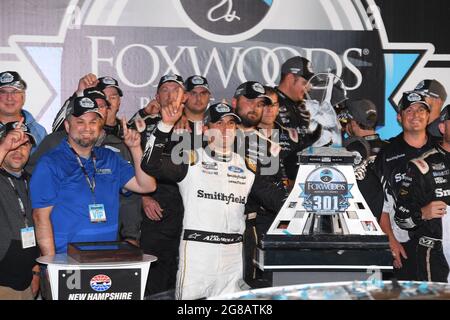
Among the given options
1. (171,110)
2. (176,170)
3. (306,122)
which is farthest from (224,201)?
(306,122)

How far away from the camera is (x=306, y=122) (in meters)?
6.77

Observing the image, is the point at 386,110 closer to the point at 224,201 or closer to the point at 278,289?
the point at 224,201

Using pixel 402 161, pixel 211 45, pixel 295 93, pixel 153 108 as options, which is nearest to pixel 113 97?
pixel 153 108

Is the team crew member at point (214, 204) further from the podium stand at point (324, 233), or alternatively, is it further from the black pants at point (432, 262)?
the black pants at point (432, 262)

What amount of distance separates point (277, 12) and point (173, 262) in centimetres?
219

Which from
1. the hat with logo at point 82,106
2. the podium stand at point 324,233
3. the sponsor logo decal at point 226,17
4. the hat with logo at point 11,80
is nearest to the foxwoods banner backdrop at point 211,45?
the sponsor logo decal at point 226,17

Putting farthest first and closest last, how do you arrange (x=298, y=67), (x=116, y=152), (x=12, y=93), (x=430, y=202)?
(x=298, y=67) < (x=12, y=93) < (x=116, y=152) < (x=430, y=202)

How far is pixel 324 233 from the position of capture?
4.15m

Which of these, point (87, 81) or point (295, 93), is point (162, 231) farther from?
point (295, 93)

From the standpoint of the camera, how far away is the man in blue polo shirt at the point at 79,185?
491 centimetres

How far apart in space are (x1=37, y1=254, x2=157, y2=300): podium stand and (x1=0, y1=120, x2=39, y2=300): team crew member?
65cm

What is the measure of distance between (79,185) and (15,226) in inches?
17.5

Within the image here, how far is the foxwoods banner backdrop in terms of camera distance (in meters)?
6.71

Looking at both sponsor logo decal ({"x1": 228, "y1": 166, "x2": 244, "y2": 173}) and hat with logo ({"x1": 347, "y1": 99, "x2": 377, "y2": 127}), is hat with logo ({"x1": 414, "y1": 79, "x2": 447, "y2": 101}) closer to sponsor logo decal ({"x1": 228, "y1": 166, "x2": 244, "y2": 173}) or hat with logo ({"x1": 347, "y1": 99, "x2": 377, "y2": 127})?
hat with logo ({"x1": 347, "y1": 99, "x2": 377, "y2": 127})
